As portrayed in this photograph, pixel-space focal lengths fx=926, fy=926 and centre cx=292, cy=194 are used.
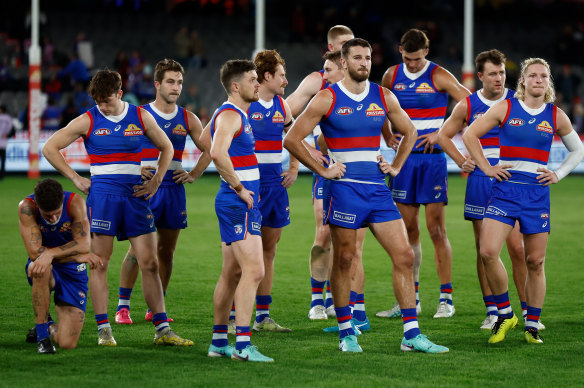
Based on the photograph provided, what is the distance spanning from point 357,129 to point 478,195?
1.78m

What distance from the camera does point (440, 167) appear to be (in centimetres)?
894

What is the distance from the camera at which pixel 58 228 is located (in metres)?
7.19

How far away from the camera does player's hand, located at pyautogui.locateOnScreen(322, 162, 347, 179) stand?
7.02m

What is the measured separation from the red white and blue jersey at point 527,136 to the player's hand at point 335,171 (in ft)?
4.67

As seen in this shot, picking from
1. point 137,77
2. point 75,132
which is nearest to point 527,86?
point 75,132

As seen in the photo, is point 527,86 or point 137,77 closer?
point 527,86

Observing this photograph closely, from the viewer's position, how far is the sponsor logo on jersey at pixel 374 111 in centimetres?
707

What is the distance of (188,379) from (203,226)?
355 inches

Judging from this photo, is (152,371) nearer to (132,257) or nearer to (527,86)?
(132,257)

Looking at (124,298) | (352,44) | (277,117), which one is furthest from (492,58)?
(124,298)

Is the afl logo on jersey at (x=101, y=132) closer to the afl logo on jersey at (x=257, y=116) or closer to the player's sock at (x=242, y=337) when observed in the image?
the afl logo on jersey at (x=257, y=116)

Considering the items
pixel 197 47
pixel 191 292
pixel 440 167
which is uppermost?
pixel 197 47

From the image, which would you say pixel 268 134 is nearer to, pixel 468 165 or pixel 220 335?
pixel 468 165

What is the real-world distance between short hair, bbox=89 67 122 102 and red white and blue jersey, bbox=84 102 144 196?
0.22 metres
